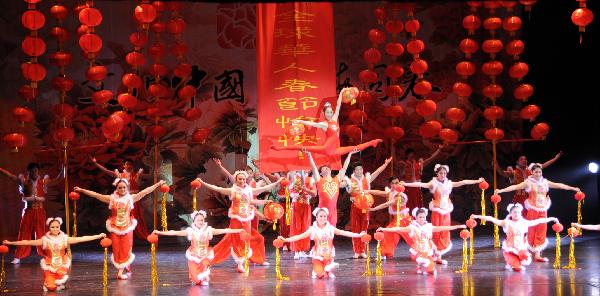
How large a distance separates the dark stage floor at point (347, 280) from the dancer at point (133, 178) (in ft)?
4.82

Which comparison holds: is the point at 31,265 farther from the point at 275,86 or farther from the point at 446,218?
the point at 446,218

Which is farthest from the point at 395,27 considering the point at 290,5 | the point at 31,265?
the point at 31,265

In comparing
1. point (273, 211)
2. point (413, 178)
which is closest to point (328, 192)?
point (273, 211)

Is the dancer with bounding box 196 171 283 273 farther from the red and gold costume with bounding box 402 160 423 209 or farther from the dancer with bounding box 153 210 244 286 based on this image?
the red and gold costume with bounding box 402 160 423 209

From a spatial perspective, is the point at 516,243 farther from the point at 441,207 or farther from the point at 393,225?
the point at 393,225

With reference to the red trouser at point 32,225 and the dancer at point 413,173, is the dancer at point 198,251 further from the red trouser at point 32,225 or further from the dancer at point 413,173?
the dancer at point 413,173

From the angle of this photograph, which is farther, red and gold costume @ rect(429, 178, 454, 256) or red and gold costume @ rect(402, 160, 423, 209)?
red and gold costume @ rect(402, 160, 423, 209)

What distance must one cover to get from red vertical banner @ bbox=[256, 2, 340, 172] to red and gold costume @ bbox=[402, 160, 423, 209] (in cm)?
292

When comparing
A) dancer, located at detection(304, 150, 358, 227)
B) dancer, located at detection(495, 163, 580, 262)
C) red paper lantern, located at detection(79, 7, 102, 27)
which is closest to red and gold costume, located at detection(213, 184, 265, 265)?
dancer, located at detection(304, 150, 358, 227)

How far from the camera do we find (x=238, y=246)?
8.56 m

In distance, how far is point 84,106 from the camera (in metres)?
11.6

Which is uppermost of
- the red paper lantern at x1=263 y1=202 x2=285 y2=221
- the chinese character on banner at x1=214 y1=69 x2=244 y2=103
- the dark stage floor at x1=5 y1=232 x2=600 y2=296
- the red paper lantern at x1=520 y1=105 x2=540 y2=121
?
the chinese character on banner at x1=214 y1=69 x2=244 y2=103

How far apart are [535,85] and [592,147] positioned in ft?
3.44

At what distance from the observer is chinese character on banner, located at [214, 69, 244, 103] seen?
11945 mm
